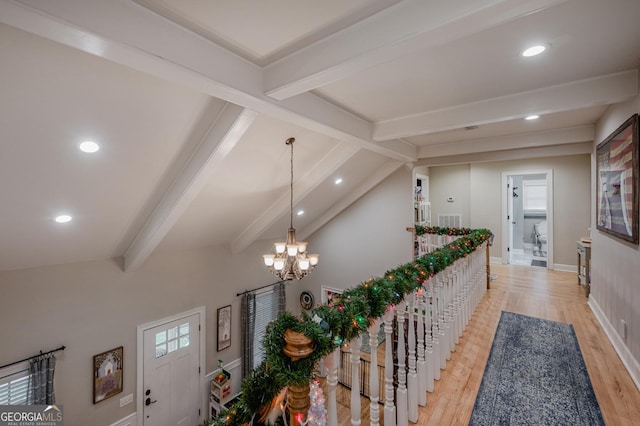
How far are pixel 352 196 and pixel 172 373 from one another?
478 cm

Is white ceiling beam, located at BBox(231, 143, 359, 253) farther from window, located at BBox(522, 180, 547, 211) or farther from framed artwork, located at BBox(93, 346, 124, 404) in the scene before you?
window, located at BBox(522, 180, 547, 211)

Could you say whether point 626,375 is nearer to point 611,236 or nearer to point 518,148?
point 611,236

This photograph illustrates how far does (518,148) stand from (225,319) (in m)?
6.14

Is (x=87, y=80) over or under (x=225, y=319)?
over

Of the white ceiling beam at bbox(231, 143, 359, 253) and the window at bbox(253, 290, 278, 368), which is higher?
the white ceiling beam at bbox(231, 143, 359, 253)

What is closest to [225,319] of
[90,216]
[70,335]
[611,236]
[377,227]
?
[70,335]

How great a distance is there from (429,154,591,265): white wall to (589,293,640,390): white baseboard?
12.0 ft

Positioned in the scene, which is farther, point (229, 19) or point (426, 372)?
point (426, 372)

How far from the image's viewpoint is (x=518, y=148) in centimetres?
483

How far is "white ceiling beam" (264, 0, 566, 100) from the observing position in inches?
55.0

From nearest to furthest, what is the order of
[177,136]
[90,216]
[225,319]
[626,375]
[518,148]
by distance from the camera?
[626,375] → [177,136] → [90,216] → [518,148] → [225,319]

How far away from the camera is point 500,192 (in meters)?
7.35

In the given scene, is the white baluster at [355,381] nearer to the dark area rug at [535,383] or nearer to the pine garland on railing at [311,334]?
the pine garland on railing at [311,334]

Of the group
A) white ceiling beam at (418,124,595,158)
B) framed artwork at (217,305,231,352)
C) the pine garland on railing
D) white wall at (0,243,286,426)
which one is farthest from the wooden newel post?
white ceiling beam at (418,124,595,158)
